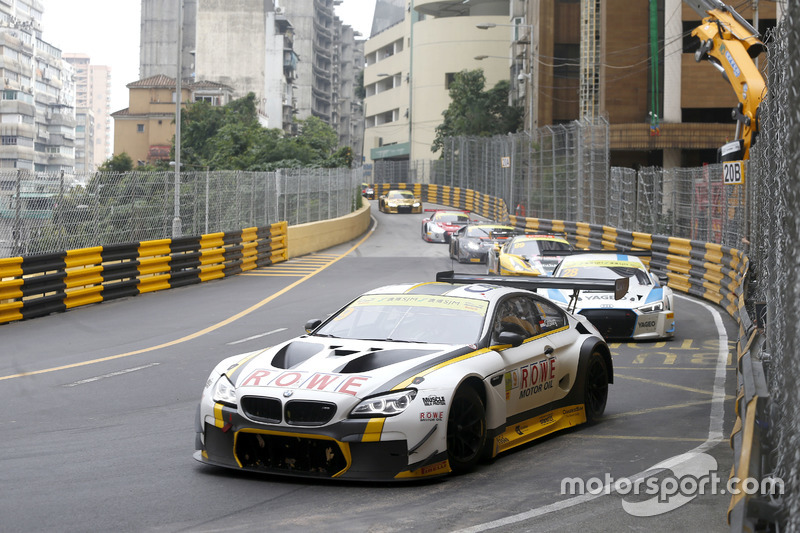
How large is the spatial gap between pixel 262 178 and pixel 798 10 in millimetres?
27503

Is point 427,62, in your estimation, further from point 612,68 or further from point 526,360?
point 526,360

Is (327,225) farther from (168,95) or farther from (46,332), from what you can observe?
(168,95)

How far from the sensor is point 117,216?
2092 centimetres

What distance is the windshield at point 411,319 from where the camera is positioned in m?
8.13

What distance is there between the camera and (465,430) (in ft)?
24.1

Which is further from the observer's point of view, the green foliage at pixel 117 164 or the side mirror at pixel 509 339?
the green foliage at pixel 117 164

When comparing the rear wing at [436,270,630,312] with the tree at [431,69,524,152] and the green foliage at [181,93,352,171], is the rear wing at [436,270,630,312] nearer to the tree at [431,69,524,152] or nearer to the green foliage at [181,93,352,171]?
the green foliage at [181,93,352,171]

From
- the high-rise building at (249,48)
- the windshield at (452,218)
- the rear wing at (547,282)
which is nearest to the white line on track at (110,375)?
the rear wing at (547,282)

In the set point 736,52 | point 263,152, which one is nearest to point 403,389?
point 736,52

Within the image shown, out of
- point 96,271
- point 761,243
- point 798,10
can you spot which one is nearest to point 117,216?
point 96,271

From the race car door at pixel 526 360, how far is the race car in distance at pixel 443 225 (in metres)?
31.0

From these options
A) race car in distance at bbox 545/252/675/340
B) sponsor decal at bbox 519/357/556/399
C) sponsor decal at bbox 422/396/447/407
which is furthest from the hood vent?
race car in distance at bbox 545/252/675/340

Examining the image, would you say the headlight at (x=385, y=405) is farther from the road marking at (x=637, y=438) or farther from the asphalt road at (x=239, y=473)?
the road marking at (x=637, y=438)

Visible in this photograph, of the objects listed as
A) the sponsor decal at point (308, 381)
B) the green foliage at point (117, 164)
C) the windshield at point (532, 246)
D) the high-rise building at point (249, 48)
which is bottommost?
the sponsor decal at point (308, 381)
